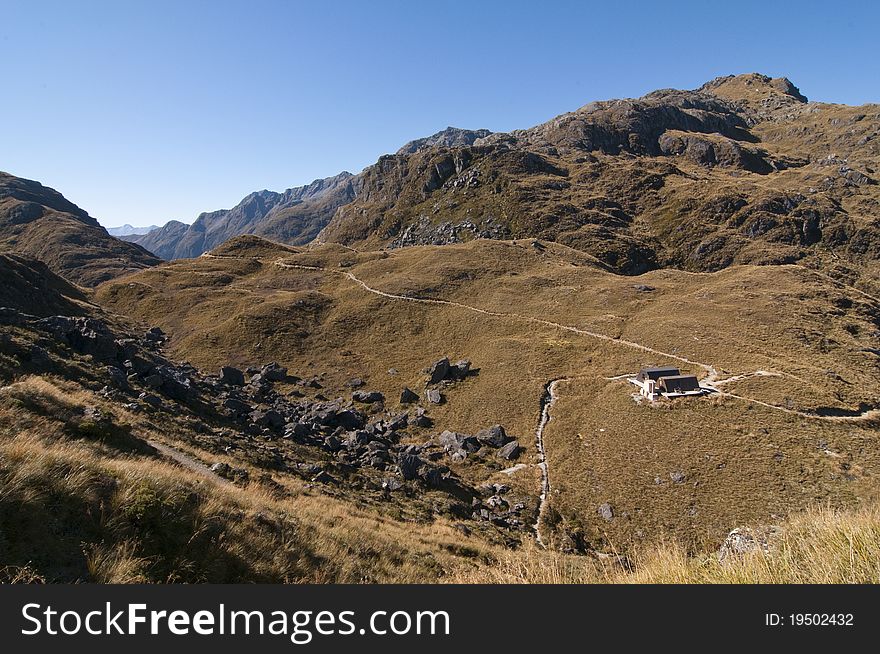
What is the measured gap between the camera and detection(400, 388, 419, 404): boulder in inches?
2162

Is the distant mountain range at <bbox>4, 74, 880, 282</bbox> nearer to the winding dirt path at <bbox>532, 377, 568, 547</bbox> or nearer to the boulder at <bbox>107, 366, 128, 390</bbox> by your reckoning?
the winding dirt path at <bbox>532, 377, 568, 547</bbox>

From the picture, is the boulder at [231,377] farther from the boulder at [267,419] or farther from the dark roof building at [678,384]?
the dark roof building at [678,384]

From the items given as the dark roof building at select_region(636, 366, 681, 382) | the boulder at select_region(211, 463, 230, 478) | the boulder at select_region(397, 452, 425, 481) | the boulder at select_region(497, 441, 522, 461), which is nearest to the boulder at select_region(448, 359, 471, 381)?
the boulder at select_region(497, 441, 522, 461)

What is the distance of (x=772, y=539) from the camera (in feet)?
25.2

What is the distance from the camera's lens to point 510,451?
41156 mm

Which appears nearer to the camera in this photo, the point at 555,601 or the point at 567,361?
the point at 555,601

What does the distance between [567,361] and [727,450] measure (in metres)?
24.5

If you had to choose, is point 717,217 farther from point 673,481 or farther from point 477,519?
point 477,519

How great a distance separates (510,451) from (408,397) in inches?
737

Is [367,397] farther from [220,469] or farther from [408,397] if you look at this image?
[220,469]

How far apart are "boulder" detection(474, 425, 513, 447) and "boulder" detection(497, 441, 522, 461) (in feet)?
3.64

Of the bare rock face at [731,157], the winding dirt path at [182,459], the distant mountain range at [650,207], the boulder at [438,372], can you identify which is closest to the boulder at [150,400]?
the winding dirt path at [182,459]

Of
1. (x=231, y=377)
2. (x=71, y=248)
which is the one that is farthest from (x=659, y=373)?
(x=71, y=248)

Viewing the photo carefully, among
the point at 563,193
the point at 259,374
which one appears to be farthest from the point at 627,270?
the point at 259,374
